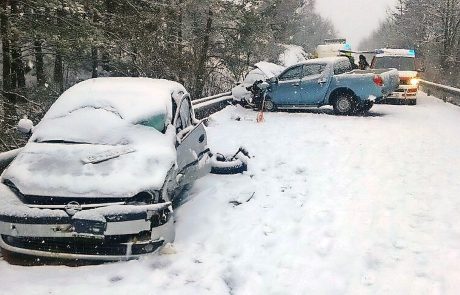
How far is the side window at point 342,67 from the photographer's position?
14148 mm

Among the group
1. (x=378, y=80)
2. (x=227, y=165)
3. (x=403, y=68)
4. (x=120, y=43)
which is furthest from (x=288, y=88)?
(x=227, y=165)

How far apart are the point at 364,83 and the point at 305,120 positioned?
215cm

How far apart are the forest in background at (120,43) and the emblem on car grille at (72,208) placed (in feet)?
18.1

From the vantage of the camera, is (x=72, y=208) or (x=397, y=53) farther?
(x=397, y=53)

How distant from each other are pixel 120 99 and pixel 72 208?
6.67ft

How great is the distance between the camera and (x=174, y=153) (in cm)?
513

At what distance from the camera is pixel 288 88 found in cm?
1491

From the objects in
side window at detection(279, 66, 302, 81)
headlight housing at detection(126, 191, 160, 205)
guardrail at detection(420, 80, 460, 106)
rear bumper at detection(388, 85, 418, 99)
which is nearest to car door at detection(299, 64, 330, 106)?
side window at detection(279, 66, 302, 81)

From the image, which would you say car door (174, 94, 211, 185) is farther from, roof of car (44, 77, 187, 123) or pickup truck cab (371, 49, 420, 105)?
pickup truck cab (371, 49, 420, 105)

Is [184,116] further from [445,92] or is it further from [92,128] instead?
[445,92]

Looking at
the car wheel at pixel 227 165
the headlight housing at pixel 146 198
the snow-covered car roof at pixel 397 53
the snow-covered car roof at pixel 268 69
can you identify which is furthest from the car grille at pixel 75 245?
the snow-covered car roof at pixel 397 53

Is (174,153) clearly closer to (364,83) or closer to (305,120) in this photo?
(305,120)

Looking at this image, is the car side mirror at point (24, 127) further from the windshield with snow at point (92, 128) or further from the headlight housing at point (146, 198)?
the headlight housing at point (146, 198)

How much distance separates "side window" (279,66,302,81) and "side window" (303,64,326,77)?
8.1 inches
